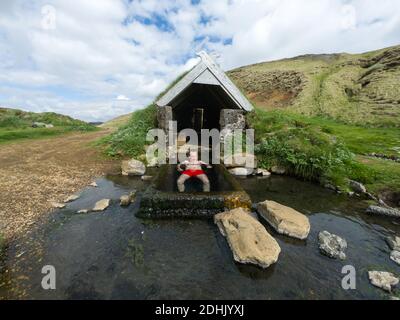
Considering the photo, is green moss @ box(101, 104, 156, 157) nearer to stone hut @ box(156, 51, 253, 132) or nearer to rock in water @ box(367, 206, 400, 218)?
stone hut @ box(156, 51, 253, 132)

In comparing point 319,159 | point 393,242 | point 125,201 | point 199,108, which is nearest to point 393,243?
point 393,242

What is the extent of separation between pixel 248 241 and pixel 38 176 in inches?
338

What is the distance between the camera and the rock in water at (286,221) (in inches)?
212

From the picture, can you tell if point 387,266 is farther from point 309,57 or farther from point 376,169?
point 309,57

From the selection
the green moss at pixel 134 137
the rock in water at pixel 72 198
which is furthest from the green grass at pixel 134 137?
the rock in water at pixel 72 198

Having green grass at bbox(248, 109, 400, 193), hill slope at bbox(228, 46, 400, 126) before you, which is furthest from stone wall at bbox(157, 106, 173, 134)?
hill slope at bbox(228, 46, 400, 126)

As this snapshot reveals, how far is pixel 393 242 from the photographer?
17.0 ft

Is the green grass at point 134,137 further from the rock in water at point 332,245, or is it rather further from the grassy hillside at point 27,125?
the rock in water at point 332,245

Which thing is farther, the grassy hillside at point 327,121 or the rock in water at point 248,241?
the grassy hillside at point 327,121

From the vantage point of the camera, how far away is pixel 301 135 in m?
11.3

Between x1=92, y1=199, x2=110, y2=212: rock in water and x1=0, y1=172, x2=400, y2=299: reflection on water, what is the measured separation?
0.57 feet

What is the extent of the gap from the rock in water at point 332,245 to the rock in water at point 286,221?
37 cm

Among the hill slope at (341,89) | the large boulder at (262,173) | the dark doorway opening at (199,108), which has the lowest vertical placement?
the large boulder at (262,173)

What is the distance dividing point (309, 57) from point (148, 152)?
64.0 m
